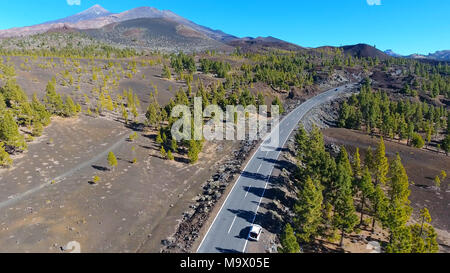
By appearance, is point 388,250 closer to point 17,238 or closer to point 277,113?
point 17,238

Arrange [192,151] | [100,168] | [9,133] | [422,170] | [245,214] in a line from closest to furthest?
[245,214]
[9,133]
[100,168]
[192,151]
[422,170]

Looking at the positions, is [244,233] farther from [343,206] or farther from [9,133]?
[9,133]

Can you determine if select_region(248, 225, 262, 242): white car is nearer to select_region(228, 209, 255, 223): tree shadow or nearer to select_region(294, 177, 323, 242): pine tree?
select_region(228, 209, 255, 223): tree shadow

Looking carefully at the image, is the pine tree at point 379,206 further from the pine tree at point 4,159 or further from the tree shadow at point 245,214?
the pine tree at point 4,159

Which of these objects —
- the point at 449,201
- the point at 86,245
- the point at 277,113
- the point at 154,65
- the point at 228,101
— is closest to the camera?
the point at 86,245

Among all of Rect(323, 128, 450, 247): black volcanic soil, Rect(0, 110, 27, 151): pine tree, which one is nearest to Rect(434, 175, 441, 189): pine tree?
Rect(323, 128, 450, 247): black volcanic soil

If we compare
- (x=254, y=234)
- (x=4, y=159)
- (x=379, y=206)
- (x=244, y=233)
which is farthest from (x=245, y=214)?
(x=4, y=159)

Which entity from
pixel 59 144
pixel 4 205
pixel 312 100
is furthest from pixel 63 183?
pixel 312 100
